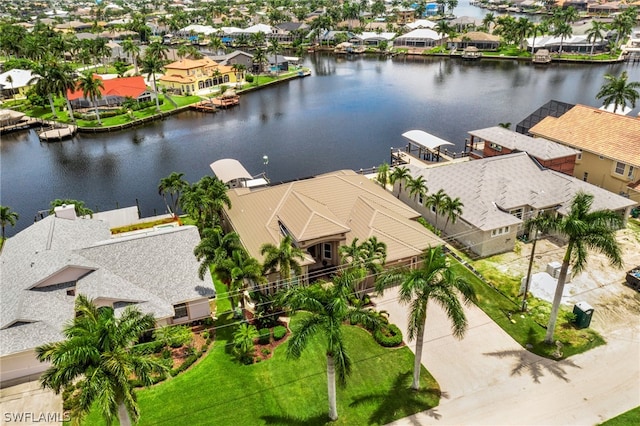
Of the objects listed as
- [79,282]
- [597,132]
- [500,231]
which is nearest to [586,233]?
[500,231]

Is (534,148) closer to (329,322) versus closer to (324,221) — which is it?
(324,221)

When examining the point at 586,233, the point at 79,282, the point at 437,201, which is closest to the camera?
the point at 586,233

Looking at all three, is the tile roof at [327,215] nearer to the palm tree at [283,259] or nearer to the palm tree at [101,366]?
the palm tree at [283,259]

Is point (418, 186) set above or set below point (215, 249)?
below

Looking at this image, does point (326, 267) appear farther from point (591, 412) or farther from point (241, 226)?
point (591, 412)

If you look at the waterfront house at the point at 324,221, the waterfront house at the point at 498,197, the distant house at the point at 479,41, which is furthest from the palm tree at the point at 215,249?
the distant house at the point at 479,41

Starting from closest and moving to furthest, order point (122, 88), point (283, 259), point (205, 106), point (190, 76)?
1. point (283, 259)
2. point (122, 88)
3. point (205, 106)
4. point (190, 76)

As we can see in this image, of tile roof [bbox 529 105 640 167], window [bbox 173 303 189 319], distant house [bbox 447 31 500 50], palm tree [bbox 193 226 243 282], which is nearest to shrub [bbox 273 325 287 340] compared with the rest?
palm tree [bbox 193 226 243 282]

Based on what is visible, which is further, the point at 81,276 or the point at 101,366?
the point at 81,276
